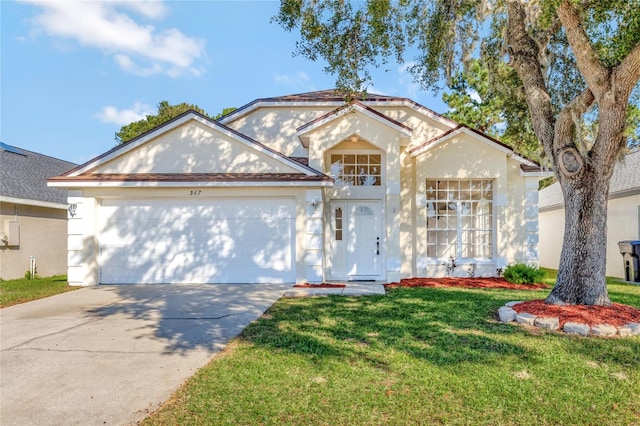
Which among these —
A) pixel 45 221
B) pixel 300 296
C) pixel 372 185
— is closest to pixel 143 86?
pixel 45 221

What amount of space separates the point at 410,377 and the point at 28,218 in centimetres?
1521

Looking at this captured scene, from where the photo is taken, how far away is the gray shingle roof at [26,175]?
530 inches

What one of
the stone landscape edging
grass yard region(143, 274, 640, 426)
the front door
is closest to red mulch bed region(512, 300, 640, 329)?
the stone landscape edging

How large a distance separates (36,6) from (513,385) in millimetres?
14067

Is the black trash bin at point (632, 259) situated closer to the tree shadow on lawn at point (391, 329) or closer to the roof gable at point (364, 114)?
the tree shadow on lawn at point (391, 329)

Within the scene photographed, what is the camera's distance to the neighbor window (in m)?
12.5

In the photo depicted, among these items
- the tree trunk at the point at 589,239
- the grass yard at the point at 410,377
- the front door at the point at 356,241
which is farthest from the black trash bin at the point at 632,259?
the grass yard at the point at 410,377

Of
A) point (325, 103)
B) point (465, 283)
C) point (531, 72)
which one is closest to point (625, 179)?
point (465, 283)

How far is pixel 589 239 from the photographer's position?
267 inches

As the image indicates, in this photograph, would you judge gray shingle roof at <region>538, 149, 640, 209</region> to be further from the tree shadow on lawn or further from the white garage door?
the white garage door

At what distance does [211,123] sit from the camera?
36.3ft

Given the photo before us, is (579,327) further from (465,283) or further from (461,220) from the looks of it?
(461,220)

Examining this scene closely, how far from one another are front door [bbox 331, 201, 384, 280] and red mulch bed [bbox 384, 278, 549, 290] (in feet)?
3.12

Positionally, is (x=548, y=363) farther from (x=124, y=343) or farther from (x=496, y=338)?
(x=124, y=343)
